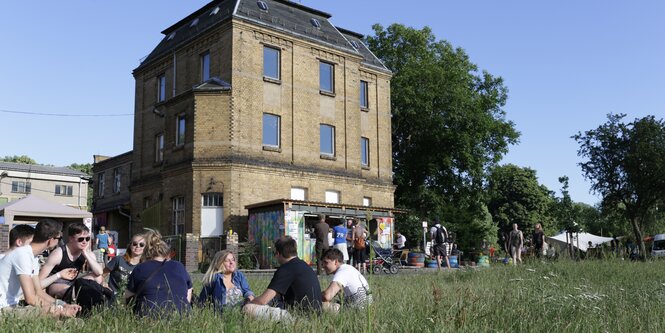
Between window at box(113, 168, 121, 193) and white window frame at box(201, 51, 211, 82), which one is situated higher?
white window frame at box(201, 51, 211, 82)

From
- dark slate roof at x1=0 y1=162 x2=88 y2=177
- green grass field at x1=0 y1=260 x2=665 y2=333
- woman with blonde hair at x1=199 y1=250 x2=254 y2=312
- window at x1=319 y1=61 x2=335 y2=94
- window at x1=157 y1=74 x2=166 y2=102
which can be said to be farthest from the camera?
dark slate roof at x1=0 y1=162 x2=88 y2=177

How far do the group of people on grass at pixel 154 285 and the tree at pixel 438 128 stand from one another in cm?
3174

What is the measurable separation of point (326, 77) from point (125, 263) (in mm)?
24606

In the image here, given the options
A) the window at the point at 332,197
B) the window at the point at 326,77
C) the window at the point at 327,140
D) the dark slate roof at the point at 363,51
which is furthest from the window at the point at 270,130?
the dark slate roof at the point at 363,51

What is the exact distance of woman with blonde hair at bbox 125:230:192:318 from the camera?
20.3 feet

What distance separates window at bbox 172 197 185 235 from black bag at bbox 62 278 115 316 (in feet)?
71.0

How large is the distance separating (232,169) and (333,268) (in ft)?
65.6

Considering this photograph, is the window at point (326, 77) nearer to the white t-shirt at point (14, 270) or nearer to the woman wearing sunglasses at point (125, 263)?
the woman wearing sunglasses at point (125, 263)

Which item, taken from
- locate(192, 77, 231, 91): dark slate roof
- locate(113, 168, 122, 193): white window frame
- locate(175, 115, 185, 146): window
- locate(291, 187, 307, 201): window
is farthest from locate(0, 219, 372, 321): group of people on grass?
locate(113, 168, 122, 193): white window frame

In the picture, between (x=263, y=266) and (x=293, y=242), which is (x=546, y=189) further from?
(x=293, y=242)

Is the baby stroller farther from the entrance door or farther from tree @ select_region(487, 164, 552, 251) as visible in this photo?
tree @ select_region(487, 164, 552, 251)

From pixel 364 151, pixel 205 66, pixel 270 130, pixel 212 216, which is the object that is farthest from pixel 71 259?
pixel 364 151

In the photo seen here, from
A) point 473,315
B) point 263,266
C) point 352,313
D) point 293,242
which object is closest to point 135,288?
point 293,242

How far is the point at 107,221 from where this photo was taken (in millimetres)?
38906
